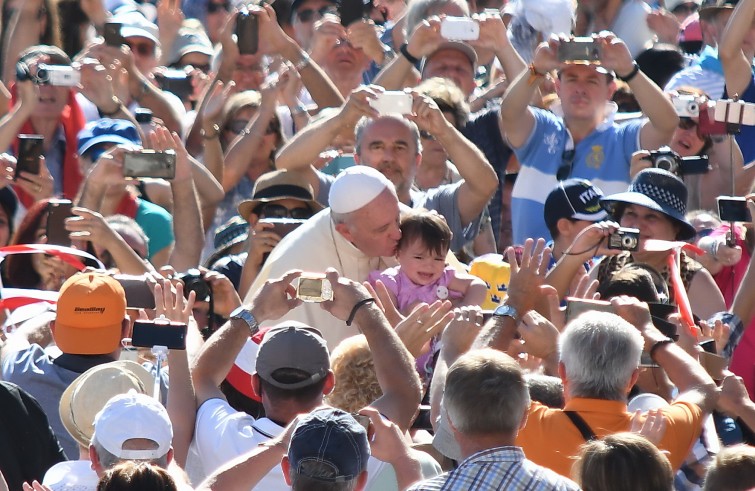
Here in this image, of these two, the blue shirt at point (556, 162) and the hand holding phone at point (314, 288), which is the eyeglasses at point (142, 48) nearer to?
the blue shirt at point (556, 162)

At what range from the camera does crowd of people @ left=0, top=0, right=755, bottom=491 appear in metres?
4.12

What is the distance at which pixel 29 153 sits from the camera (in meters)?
7.56

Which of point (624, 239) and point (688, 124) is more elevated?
point (624, 239)

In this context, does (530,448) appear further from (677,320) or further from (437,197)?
(437,197)

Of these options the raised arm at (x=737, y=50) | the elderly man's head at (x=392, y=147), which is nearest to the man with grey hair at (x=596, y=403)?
the elderly man's head at (x=392, y=147)

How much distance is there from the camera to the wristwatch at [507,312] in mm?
4902

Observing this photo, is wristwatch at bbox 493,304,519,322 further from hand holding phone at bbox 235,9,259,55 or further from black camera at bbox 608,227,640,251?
hand holding phone at bbox 235,9,259,55

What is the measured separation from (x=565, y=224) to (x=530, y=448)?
218cm

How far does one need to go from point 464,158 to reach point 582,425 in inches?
96.0

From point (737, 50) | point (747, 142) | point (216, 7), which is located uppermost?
point (737, 50)

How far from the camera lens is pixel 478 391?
3857mm

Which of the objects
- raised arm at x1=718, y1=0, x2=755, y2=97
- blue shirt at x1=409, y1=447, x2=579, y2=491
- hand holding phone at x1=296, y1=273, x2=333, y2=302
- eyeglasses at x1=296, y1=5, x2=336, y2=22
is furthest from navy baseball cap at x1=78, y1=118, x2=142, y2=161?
blue shirt at x1=409, y1=447, x2=579, y2=491

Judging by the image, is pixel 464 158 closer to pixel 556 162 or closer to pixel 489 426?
pixel 556 162

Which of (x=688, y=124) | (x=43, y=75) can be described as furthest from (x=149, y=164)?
(x=688, y=124)
